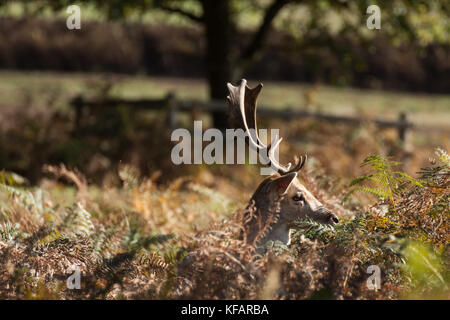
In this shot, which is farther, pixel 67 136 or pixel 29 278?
pixel 67 136

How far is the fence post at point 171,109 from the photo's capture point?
1173 centimetres

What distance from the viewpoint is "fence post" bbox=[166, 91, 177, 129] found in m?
11.7

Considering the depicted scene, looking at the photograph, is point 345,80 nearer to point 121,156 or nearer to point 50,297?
point 121,156

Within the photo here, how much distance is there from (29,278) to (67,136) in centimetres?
874

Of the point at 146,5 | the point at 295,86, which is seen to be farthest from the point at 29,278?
the point at 295,86

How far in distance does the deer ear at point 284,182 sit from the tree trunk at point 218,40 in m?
7.42

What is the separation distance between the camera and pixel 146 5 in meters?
10.5

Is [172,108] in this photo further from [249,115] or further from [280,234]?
[280,234]

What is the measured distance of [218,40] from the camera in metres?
10.4

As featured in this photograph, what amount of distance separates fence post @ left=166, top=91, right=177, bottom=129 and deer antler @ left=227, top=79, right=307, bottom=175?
812cm

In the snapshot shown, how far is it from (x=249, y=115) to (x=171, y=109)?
827cm
